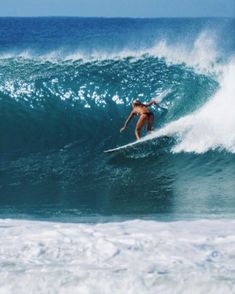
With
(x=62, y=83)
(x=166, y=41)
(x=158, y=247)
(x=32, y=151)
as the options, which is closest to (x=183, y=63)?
(x=166, y=41)

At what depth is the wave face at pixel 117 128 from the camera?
957 centimetres

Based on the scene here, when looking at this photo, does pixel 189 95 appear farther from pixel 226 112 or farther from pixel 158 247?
pixel 158 247

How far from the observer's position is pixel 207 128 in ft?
41.3

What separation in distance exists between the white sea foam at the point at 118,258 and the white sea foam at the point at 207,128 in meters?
5.01

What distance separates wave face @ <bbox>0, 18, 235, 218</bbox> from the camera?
9567 millimetres

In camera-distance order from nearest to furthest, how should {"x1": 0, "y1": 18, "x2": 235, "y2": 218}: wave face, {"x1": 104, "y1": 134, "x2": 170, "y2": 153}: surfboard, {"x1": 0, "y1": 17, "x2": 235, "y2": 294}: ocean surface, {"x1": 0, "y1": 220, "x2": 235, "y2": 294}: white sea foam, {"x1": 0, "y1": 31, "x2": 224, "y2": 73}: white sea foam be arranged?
{"x1": 0, "y1": 220, "x2": 235, "y2": 294}: white sea foam → {"x1": 0, "y1": 17, "x2": 235, "y2": 294}: ocean surface → {"x1": 0, "y1": 18, "x2": 235, "y2": 218}: wave face → {"x1": 104, "y1": 134, "x2": 170, "y2": 153}: surfboard → {"x1": 0, "y1": 31, "x2": 224, "y2": 73}: white sea foam

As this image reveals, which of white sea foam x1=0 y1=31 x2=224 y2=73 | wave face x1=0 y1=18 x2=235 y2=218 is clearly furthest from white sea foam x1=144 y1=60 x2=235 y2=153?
white sea foam x1=0 y1=31 x2=224 y2=73

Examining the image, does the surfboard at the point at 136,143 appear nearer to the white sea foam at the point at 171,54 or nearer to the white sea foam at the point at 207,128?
the white sea foam at the point at 207,128

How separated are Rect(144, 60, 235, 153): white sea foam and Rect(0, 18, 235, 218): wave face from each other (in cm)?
2

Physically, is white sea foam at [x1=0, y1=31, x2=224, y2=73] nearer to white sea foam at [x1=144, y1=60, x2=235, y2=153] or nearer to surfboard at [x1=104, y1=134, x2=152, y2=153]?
white sea foam at [x1=144, y1=60, x2=235, y2=153]

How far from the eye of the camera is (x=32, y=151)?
12.9 metres

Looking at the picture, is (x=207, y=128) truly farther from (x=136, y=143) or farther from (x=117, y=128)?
(x=117, y=128)

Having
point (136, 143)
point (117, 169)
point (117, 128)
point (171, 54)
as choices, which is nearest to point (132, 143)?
point (136, 143)

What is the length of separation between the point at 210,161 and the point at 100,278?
6.51m
